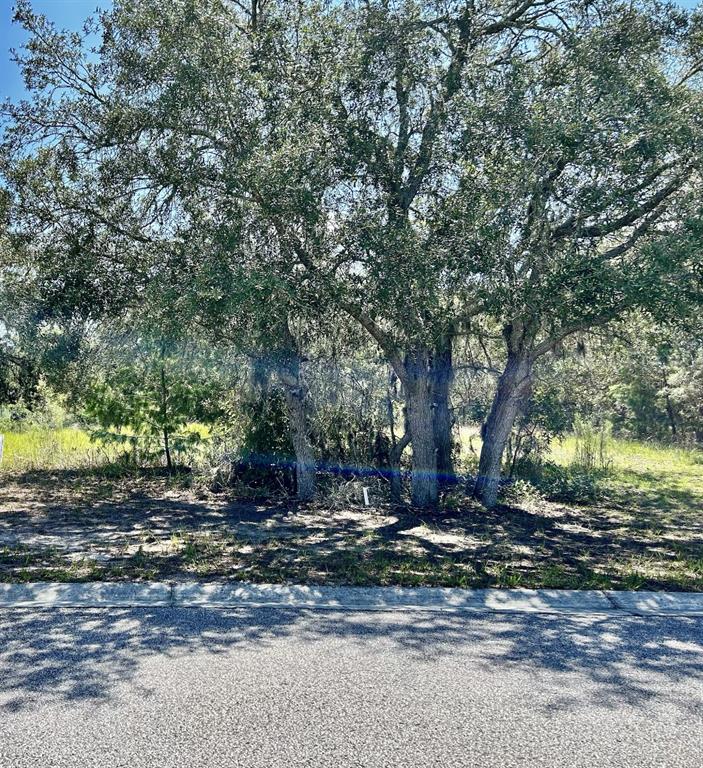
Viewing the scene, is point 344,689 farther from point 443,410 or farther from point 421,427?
point 443,410

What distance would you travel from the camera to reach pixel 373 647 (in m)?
4.63

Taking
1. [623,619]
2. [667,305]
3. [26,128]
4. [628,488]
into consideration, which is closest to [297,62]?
[26,128]

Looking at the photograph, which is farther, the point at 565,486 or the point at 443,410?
the point at 565,486

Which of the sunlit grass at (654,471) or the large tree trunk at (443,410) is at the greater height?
the large tree trunk at (443,410)

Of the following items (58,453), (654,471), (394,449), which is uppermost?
(394,449)

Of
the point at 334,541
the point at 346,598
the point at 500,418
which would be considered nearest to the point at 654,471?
the point at 500,418

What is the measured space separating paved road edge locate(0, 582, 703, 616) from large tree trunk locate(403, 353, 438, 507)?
441 cm

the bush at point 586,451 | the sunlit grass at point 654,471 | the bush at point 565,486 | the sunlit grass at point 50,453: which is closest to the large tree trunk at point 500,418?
the bush at point 565,486

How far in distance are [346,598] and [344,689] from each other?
1793 mm

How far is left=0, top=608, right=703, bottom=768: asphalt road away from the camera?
332 cm

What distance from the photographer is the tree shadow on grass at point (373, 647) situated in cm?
398

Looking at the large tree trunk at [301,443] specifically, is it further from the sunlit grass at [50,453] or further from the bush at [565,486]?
the sunlit grass at [50,453]

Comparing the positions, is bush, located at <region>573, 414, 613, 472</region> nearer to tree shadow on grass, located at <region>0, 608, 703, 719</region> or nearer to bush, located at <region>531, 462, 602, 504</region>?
bush, located at <region>531, 462, 602, 504</region>

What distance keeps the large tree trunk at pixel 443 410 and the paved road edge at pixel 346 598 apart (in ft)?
17.4
